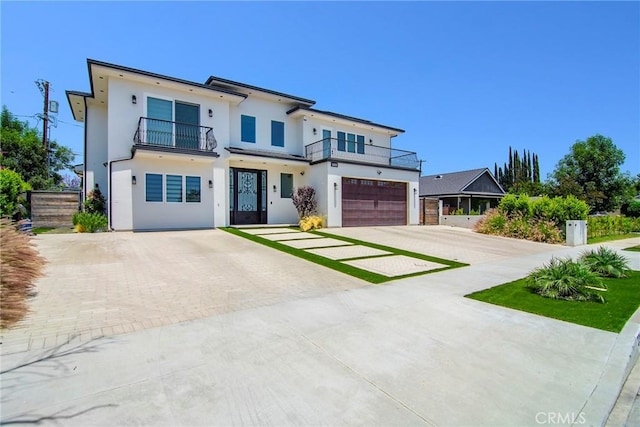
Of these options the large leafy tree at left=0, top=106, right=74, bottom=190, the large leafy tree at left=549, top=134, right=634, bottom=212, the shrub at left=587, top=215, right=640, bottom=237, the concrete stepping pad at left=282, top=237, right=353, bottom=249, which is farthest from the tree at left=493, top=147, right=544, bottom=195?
the large leafy tree at left=0, top=106, right=74, bottom=190

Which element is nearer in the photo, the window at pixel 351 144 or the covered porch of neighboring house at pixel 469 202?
the window at pixel 351 144

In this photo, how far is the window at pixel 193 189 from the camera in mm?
15320

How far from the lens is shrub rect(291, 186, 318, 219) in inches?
686

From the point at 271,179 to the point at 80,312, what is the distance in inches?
563

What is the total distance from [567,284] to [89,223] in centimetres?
1647

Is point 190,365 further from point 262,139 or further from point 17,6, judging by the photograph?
point 262,139

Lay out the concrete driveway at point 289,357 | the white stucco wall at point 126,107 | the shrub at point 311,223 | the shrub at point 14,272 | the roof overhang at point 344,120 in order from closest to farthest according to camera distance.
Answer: the concrete driveway at point 289,357 < the shrub at point 14,272 < the white stucco wall at point 126,107 < the shrub at point 311,223 < the roof overhang at point 344,120

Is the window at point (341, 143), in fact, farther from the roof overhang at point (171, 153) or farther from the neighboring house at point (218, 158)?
the roof overhang at point (171, 153)

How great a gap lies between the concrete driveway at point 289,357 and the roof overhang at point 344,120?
577 inches

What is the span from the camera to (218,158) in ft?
52.0

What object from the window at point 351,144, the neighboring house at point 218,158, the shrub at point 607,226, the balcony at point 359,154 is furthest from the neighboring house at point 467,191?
the window at point 351,144

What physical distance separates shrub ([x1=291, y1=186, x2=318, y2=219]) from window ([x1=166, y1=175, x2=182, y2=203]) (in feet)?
19.8

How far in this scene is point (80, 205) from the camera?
15641 millimetres

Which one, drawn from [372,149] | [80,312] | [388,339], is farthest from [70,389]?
[372,149]
